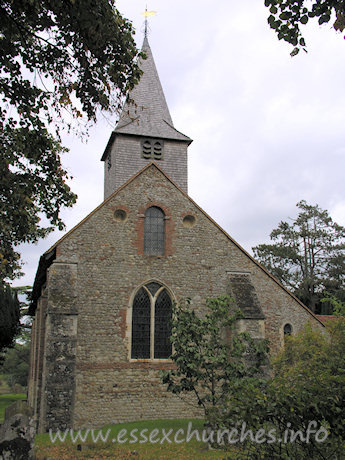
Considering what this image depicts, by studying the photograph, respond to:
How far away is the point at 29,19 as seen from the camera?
7.22 metres

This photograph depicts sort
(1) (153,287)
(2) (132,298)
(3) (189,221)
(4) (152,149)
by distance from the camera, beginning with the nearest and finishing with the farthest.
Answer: (2) (132,298) → (1) (153,287) → (3) (189,221) → (4) (152,149)

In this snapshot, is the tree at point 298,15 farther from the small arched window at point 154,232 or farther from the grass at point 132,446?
the small arched window at point 154,232

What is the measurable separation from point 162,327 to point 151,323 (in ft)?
1.43

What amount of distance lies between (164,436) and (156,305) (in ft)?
15.1

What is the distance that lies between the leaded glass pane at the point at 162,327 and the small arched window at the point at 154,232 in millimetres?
1604

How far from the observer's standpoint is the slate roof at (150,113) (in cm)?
2325

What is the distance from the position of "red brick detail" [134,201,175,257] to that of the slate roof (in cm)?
723

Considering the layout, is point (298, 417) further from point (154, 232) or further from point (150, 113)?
point (150, 113)

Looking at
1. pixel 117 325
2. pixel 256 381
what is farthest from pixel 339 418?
pixel 117 325

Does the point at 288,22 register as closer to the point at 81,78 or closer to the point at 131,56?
the point at 131,56

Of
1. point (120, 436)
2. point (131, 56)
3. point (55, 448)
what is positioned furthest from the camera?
point (120, 436)

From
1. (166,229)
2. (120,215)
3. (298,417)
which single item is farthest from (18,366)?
(298,417)

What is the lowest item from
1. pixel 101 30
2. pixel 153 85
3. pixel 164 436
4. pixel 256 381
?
pixel 164 436

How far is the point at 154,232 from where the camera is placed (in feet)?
54.4
